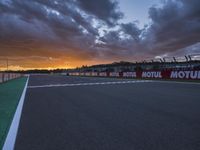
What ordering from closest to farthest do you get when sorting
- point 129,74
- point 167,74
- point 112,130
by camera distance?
point 112,130
point 167,74
point 129,74

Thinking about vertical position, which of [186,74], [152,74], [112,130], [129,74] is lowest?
[112,130]

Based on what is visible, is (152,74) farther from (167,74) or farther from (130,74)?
(130,74)

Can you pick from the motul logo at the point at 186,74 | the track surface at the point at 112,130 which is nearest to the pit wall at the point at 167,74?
the motul logo at the point at 186,74

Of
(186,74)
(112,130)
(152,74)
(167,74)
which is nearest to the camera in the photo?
(112,130)

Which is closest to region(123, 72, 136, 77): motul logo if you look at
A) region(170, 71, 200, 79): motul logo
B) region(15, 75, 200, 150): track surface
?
region(170, 71, 200, 79): motul logo

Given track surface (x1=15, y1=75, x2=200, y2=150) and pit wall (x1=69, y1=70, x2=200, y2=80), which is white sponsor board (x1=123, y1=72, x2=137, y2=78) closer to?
pit wall (x1=69, y1=70, x2=200, y2=80)

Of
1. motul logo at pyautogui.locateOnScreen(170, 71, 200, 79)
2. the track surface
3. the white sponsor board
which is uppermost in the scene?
motul logo at pyautogui.locateOnScreen(170, 71, 200, 79)

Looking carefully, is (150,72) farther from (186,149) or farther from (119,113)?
(186,149)

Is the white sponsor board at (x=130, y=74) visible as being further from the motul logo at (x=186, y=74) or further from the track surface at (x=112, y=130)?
the track surface at (x=112, y=130)

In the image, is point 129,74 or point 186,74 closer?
point 186,74

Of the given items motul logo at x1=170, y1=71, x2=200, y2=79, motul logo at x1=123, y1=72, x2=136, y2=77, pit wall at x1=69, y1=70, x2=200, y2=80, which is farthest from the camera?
motul logo at x1=123, y1=72, x2=136, y2=77

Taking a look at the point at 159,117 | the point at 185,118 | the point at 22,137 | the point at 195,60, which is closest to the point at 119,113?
the point at 159,117

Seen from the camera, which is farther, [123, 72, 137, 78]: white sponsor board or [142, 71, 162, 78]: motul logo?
[123, 72, 137, 78]: white sponsor board

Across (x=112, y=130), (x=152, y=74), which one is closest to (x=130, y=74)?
(x=152, y=74)
